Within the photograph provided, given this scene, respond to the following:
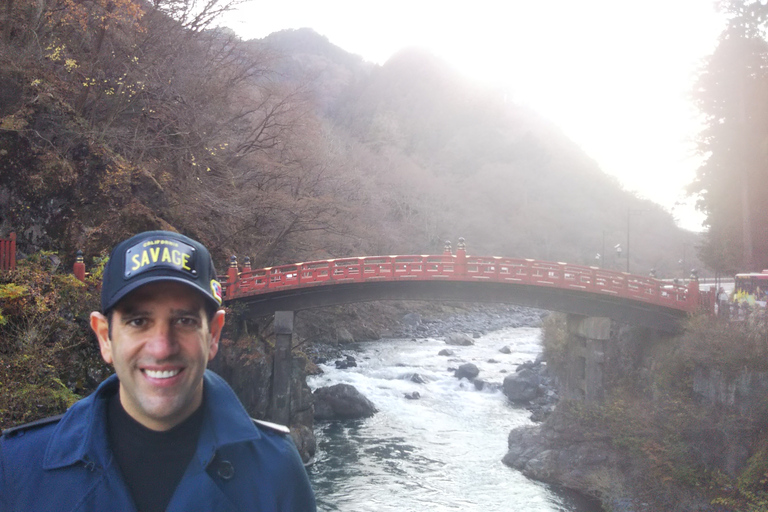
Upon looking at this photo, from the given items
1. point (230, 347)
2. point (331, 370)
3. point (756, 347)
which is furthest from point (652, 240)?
point (230, 347)

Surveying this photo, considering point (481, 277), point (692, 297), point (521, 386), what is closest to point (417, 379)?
point (521, 386)

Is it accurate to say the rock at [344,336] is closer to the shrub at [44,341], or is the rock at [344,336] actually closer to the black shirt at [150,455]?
the shrub at [44,341]

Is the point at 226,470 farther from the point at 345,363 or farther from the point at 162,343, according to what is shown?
the point at 345,363

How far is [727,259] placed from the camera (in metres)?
26.3

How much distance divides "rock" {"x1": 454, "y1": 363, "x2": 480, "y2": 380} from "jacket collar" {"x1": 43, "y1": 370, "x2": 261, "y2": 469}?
88.3ft

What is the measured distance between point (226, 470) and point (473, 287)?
20436 mm

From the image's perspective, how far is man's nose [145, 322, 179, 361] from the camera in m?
1.91

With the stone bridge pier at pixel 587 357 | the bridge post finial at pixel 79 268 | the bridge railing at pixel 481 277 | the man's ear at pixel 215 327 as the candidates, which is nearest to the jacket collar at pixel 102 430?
the man's ear at pixel 215 327

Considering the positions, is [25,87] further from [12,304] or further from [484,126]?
[484,126]

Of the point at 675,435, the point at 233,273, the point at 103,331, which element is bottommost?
the point at 675,435

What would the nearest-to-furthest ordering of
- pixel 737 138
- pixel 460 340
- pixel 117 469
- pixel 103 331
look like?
pixel 117 469 < pixel 103 331 < pixel 737 138 < pixel 460 340

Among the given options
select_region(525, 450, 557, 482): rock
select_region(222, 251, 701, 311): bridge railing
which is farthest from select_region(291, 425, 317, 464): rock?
select_region(525, 450, 557, 482): rock

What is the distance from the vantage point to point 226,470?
1868mm

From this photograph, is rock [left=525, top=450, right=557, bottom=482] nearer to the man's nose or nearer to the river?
the river
